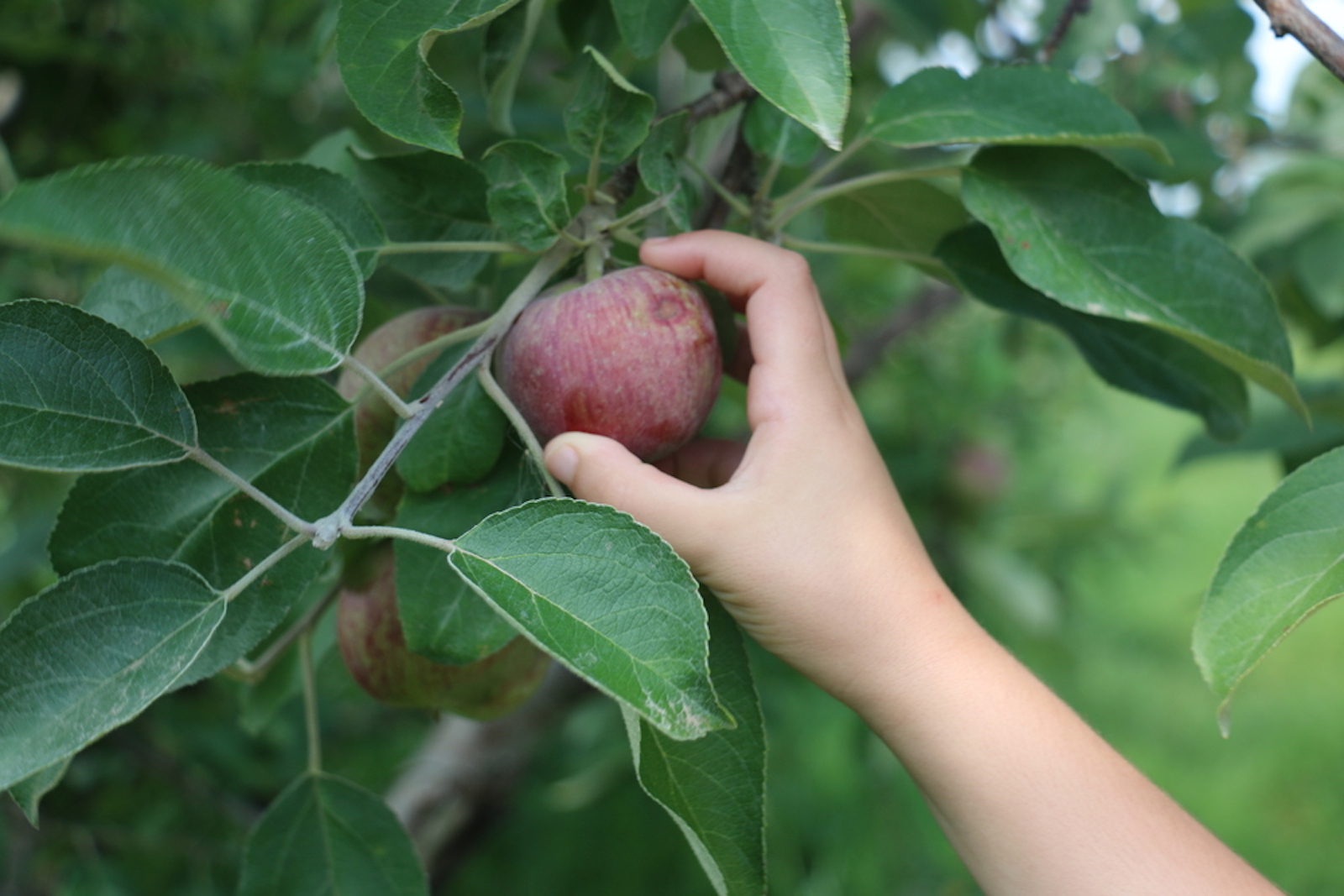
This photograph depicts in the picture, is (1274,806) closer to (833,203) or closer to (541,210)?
(833,203)

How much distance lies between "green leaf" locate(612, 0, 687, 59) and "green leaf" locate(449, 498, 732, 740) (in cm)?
30

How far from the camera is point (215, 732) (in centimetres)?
139

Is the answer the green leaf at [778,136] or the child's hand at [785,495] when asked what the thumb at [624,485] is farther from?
the green leaf at [778,136]

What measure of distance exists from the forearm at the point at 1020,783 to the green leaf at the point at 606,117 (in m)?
0.35

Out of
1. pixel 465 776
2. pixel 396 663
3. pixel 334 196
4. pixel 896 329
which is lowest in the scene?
pixel 465 776

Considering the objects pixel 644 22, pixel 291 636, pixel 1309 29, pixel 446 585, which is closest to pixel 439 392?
pixel 446 585

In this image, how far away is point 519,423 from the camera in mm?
620

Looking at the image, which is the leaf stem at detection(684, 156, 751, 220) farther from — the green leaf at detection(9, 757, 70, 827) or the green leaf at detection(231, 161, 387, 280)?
the green leaf at detection(9, 757, 70, 827)

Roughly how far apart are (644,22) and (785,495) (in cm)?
31

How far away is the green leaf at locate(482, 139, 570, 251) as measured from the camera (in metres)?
0.62

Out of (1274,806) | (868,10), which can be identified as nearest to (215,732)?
(868,10)

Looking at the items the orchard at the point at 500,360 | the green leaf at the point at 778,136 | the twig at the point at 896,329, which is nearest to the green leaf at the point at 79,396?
the orchard at the point at 500,360

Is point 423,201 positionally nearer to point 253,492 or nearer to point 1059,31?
point 253,492

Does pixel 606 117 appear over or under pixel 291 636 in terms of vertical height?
over
